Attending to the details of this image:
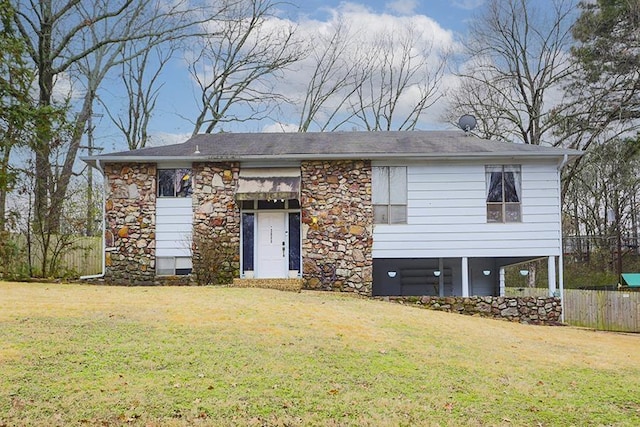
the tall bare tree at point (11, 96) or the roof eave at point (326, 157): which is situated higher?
the tall bare tree at point (11, 96)

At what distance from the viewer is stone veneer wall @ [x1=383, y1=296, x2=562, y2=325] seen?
16.7m

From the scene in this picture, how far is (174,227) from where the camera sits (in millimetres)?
17828

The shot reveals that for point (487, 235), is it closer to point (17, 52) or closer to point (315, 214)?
point (315, 214)

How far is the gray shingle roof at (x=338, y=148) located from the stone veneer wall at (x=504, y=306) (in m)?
4.02

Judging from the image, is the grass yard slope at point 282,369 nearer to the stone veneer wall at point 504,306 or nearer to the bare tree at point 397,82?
the stone veneer wall at point 504,306

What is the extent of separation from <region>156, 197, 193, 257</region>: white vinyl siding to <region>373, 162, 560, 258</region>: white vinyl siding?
5.55 m

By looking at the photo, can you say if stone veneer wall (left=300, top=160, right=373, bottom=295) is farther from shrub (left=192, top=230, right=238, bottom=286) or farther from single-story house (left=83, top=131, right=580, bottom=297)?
shrub (left=192, top=230, right=238, bottom=286)

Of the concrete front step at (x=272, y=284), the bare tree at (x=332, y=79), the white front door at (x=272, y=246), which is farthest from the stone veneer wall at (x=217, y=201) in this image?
the bare tree at (x=332, y=79)

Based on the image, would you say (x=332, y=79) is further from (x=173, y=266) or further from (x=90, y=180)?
(x=173, y=266)

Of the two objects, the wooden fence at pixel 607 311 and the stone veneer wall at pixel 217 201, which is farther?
the wooden fence at pixel 607 311

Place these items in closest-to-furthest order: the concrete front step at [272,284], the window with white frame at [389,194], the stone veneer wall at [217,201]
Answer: the concrete front step at [272,284], the window with white frame at [389,194], the stone veneer wall at [217,201]

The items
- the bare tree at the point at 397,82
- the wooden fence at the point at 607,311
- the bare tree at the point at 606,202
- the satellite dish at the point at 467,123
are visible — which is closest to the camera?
the wooden fence at the point at 607,311

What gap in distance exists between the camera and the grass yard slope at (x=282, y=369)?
659cm

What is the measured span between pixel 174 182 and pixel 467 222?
8699mm
